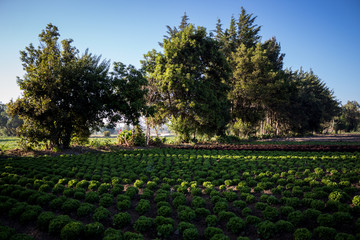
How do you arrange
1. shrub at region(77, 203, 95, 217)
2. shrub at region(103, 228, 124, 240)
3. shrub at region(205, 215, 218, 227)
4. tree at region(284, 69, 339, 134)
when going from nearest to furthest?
shrub at region(103, 228, 124, 240), shrub at region(205, 215, 218, 227), shrub at region(77, 203, 95, 217), tree at region(284, 69, 339, 134)

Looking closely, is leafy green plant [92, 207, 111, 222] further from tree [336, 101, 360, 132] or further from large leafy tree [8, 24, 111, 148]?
tree [336, 101, 360, 132]

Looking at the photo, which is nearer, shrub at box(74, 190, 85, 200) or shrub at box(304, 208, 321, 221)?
shrub at box(304, 208, 321, 221)

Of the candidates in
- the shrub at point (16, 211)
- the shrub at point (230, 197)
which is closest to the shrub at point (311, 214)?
the shrub at point (230, 197)

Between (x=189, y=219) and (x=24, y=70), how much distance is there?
660 inches

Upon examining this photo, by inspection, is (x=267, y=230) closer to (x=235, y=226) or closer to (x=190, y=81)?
(x=235, y=226)

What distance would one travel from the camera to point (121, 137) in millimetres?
18750

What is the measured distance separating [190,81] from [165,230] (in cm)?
1593

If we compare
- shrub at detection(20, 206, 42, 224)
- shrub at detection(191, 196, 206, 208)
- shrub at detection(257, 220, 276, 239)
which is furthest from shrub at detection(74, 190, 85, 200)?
shrub at detection(257, 220, 276, 239)

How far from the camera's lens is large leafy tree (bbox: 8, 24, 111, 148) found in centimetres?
1247

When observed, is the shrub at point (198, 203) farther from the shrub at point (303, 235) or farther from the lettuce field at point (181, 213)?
the shrub at point (303, 235)

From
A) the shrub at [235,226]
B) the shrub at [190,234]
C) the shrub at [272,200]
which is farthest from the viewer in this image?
the shrub at [272,200]

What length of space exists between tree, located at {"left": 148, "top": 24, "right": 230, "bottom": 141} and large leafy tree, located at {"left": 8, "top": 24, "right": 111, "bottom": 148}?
6.71 m

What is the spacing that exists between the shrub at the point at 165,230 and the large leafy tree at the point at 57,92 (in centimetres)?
1254

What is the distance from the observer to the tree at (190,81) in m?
18.8
